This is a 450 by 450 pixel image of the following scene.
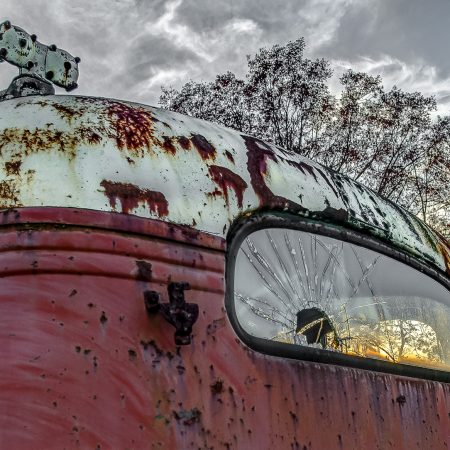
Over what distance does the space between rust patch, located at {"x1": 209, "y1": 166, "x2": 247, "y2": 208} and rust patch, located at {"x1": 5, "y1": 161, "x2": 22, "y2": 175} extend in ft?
1.68

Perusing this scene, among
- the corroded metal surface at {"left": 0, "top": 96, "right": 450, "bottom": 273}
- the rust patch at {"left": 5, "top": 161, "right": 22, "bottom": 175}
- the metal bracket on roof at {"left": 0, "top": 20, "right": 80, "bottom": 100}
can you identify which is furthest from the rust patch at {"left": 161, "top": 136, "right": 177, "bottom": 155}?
the metal bracket on roof at {"left": 0, "top": 20, "right": 80, "bottom": 100}

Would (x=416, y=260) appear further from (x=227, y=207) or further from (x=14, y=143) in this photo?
(x=14, y=143)

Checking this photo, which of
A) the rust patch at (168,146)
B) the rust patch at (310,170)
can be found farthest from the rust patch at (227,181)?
the rust patch at (310,170)

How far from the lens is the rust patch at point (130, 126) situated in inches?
67.5

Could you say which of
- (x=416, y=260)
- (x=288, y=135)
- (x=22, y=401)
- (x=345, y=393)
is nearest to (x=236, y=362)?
(x=345, y=393)

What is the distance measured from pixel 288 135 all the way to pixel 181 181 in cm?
1318

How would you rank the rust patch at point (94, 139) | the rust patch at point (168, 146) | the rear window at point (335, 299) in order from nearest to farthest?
the rust patch at point (94, 139) → the rust patch at point (168, 146) → the rear window at point (335, 299)

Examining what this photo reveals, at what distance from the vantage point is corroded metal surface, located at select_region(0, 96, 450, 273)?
158 centimetres

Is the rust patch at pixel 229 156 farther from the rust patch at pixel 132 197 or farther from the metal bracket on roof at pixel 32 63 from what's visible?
the metal bracket on roof at pixel 32 63

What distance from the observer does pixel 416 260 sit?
95.7 inches

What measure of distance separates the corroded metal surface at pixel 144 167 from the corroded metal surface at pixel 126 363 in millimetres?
79

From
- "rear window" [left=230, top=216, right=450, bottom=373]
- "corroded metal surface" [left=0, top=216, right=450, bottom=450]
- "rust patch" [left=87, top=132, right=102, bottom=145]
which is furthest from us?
"rear window" [left=230, top=216, right=450, bottom=373]

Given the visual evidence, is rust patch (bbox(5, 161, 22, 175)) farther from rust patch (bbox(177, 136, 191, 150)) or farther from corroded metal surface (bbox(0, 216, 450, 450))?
rust patch (bbox(177, 136, 191, 150))

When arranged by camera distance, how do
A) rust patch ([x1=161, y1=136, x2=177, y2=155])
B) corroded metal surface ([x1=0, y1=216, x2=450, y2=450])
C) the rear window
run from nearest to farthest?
corroded metal surface ([x1=0, y1=216, x2=450, y2=450]) → rust patch ([x1=161, y1=136, x2=177, y2=155]) → the rear window
